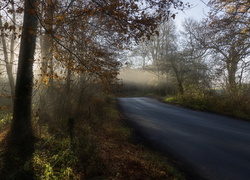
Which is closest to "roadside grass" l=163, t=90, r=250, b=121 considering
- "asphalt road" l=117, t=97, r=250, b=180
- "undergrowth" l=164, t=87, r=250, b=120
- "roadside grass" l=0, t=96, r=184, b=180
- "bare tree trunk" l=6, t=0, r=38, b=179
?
"undergrowth" l=164, t=87, r=250, b=120

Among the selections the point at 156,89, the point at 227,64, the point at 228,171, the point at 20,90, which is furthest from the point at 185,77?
the point at 20,90

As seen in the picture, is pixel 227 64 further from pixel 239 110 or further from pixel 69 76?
pixel 69 76

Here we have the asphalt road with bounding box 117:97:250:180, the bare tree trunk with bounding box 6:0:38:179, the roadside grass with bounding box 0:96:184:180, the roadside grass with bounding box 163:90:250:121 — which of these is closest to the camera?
the roadside grass with bounding box 0:96:184:180

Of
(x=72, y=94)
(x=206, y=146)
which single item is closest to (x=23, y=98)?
(x=72, y=94)

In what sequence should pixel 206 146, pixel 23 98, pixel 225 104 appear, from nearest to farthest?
1. pixel 23 98
2. pixel 206 146
3. pixel 225 104

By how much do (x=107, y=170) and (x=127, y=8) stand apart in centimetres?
388

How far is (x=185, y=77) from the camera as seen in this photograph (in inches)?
776

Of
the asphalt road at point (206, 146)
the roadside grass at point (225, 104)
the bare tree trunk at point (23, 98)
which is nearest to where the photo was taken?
the asphalt road at point (206, 146)

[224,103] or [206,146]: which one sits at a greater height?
[224,103]

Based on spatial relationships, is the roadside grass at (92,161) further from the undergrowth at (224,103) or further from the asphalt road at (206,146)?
the undergrowth at (224,103)

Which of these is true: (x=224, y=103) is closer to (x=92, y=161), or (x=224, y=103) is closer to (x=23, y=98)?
(x=92, y=161)

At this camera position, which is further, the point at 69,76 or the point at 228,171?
the point at 69,76

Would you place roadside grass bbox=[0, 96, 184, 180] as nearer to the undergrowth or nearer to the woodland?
the woodland

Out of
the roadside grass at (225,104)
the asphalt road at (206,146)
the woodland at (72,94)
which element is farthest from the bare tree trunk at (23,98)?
the roadside grass at (225,104)
